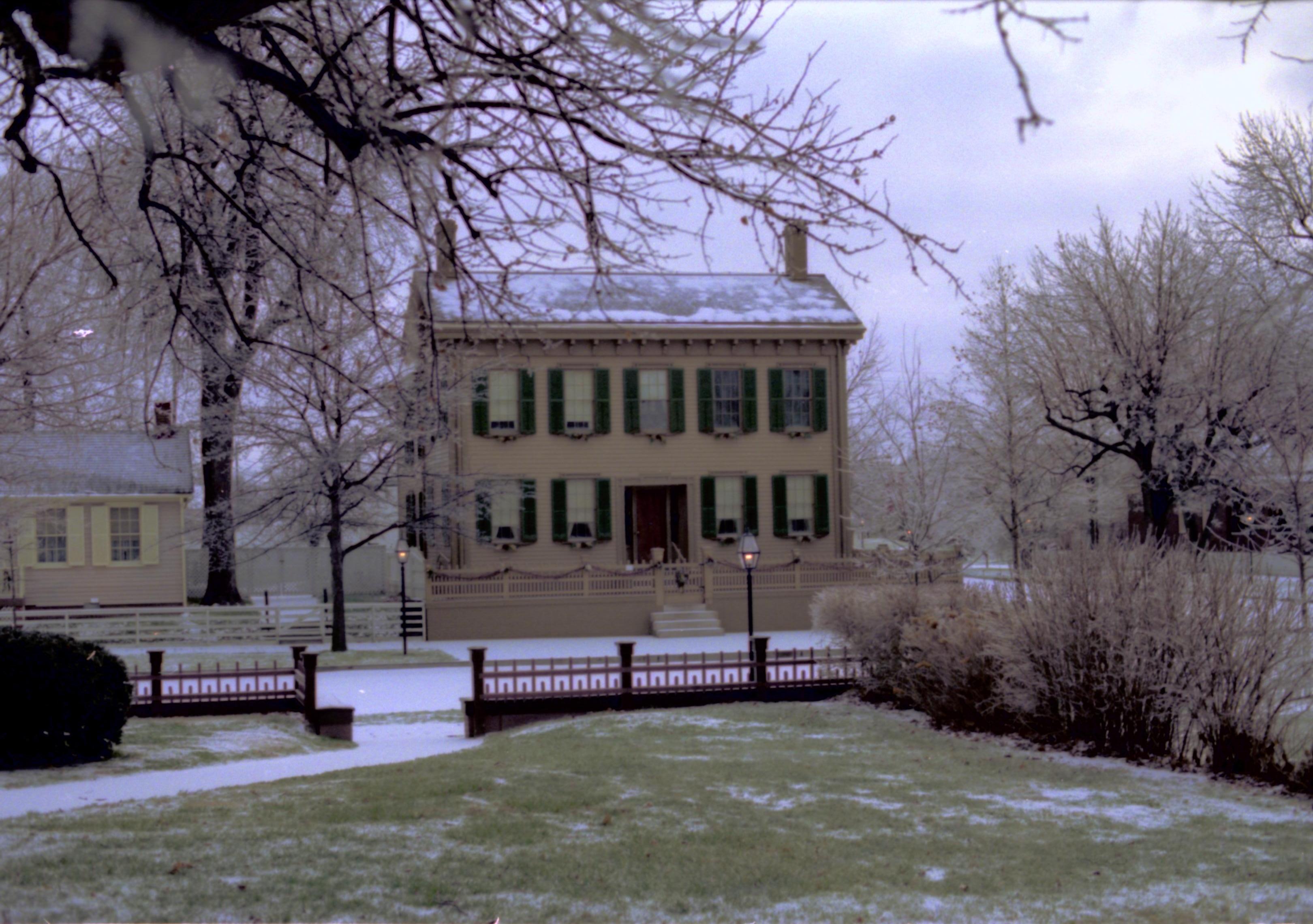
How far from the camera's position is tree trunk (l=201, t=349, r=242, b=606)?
25.0m

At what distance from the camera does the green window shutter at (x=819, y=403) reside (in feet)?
98.1

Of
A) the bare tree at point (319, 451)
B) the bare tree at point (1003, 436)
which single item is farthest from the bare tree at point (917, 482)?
the bare tree at point (319, 451)

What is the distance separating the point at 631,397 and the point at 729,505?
3.57 metres

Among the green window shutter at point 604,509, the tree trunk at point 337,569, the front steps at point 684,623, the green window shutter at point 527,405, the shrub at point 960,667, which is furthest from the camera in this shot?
the green window shutter at point 604,509

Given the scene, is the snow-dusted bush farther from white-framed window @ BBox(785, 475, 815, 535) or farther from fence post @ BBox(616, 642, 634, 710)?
white-framed window @ BBox(785, 475, 815, 535)

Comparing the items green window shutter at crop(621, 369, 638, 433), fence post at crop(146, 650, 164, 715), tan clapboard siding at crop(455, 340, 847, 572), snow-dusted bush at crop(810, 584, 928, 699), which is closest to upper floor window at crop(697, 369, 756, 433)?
A: tan clapboard siding at crop(455, 340, 847, 572)

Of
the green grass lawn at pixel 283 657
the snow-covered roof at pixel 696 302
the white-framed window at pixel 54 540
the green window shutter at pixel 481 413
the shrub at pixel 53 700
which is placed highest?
the snow-covered roof at pixel 696 302

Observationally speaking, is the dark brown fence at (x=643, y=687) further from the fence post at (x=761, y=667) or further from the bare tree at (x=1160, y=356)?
the bare tree at (x=1160, y=356)

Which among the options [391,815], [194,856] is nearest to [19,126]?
[194,856]

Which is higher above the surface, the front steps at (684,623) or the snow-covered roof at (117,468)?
the snow-covered roof at (117,468)

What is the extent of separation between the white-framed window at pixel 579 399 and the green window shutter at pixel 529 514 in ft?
5.67

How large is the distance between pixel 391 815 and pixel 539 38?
177 inches

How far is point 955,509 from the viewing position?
32906 mm

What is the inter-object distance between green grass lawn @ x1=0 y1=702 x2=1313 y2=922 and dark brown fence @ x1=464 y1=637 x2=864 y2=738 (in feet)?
15.3
